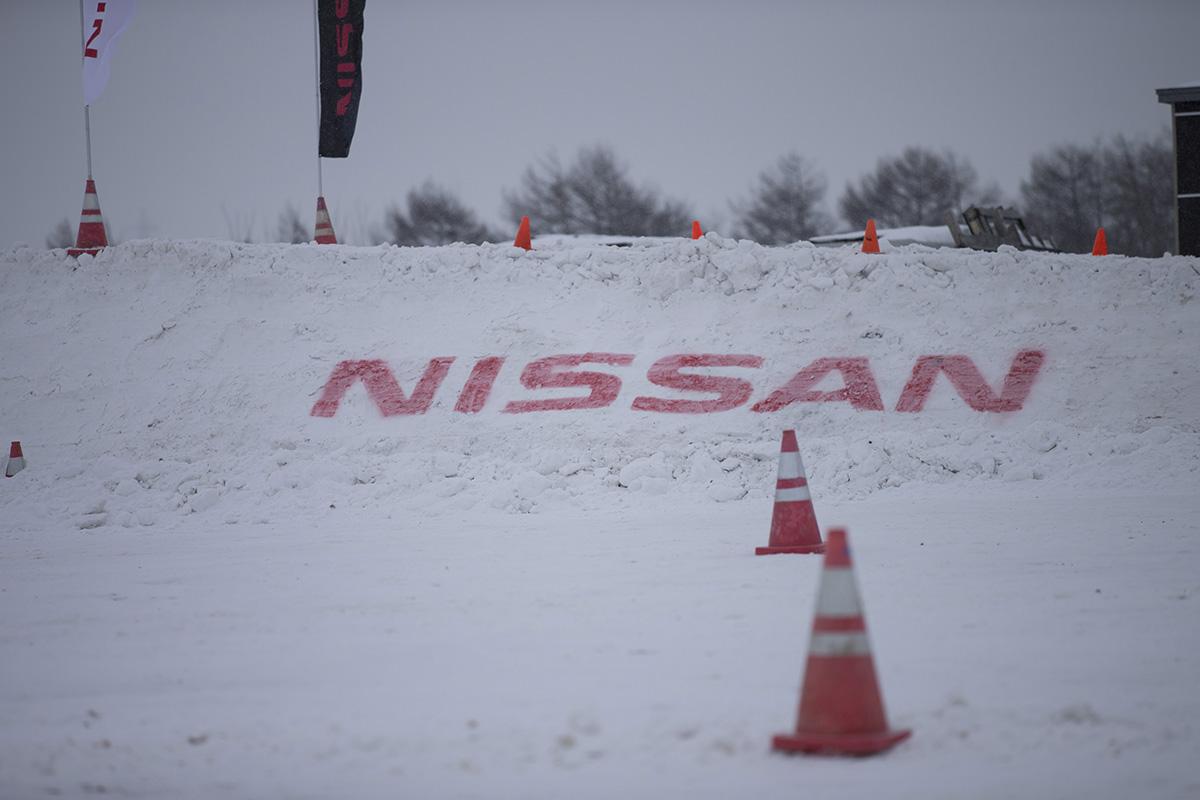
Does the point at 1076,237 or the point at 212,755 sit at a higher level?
the point at 1076,237

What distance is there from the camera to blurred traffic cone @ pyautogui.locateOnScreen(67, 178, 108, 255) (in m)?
16.6

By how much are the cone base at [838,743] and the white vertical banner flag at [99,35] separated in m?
15.7

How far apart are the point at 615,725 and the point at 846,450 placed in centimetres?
774

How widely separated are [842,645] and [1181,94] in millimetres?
20085

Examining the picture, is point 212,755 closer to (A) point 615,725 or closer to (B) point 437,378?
(A) point 615,725

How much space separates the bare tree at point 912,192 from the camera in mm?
57656

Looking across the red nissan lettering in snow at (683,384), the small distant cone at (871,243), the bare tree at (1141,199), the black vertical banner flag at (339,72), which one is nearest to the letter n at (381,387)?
the red nissan lettering in snow at (683,384)

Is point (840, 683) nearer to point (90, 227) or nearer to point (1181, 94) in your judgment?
point (90, 227)

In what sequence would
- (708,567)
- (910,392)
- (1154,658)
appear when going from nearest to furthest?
(1154,658)
(708,567)
(910,392)

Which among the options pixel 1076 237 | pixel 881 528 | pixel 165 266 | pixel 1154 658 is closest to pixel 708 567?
pixel 881 528

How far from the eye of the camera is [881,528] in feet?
31.8

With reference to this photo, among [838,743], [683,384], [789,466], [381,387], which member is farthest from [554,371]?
[838,743]

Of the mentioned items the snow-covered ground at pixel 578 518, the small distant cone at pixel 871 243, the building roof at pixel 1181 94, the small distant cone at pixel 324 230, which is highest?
the building roof at pixel 1181 94

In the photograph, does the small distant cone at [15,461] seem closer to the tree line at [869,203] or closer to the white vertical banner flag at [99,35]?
the white vertical banner flag at [99,35]
